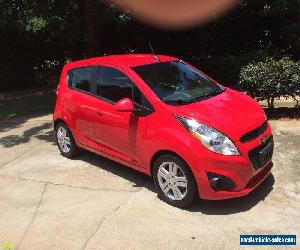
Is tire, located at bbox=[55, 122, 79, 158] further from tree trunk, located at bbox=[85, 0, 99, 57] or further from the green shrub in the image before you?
tree trunk, located at bbox=[85, 0, 99, 57]

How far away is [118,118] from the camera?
580cm

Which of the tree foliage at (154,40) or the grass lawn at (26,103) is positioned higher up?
the tree foliage at (154,40)

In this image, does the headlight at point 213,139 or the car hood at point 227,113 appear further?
the car hood at point 227,113

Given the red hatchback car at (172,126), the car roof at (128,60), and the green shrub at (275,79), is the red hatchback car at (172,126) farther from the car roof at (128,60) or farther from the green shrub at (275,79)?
the green shrub at (275,79)

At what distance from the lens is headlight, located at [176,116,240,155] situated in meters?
4.81

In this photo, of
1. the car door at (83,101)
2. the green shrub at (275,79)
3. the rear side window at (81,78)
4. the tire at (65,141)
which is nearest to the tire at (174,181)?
the car door at (83,101)

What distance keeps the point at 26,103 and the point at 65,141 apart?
21.7ft

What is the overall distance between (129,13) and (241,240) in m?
11.2

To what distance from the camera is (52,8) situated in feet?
42.8

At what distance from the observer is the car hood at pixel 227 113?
195 inches

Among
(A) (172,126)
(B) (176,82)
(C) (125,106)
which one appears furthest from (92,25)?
(A) (172,126)

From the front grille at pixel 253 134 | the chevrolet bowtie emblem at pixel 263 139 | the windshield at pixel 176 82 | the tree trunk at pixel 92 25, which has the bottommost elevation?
the chevrolet bowtie emblem at pixel 263 139

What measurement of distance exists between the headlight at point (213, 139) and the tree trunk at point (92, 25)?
8850 mm

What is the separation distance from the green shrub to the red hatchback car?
2467 millimetres
